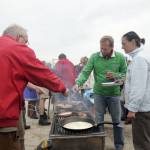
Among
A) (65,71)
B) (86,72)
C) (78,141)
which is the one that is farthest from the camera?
(65,71)

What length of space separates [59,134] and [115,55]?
2.27m

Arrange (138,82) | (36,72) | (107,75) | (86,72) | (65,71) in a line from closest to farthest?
(36,72) < (138,82) < (107,75) < (86,72) < (65,71)

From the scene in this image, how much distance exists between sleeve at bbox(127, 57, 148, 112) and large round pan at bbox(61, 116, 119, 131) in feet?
1.89

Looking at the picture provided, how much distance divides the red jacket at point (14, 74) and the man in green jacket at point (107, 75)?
Answer: 2.48 m

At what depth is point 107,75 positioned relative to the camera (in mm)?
5926

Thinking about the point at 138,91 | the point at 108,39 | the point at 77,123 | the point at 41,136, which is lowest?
the point at 41,136

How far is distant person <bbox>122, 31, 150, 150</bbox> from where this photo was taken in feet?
14.9

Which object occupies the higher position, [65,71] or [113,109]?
[65,71]

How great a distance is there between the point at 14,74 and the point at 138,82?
5.82ft

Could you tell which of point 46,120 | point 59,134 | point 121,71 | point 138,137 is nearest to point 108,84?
point 121,71

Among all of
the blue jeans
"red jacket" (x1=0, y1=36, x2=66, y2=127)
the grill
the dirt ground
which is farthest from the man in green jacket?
"red jacket" (x1=0, y1=36, x2=66, y2=127)

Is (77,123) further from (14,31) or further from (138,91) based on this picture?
(14,31)

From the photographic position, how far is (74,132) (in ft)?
14.6

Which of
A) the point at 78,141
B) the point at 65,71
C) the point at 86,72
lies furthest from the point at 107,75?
the point at 65,71
